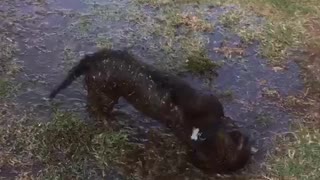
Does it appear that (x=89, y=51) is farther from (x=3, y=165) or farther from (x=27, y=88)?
(x=3, y=165)

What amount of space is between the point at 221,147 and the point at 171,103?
502 millimetres

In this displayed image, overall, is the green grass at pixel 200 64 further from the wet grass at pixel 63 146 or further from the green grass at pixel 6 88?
the green grass at pixel 6 88

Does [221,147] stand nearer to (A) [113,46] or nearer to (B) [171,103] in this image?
(B) [171,103]

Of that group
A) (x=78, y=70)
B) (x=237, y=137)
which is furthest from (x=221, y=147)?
(x=78, y=70)

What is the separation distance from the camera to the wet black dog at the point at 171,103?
3.90 meters

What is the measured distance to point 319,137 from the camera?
442cm

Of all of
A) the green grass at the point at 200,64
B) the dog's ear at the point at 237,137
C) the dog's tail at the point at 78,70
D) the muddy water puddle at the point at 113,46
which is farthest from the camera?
the green grass at the point at 200,64

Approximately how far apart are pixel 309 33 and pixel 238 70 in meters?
1.24

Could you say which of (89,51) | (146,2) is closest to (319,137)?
(89,51)

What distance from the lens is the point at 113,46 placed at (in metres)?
5.59

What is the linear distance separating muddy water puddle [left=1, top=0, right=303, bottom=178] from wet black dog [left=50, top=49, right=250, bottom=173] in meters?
0.28

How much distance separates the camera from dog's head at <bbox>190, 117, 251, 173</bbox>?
152 inches

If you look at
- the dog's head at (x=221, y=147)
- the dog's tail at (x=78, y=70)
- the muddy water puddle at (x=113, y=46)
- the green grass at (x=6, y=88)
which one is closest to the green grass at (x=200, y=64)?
the muddy water puddle at (x=113, y=46)

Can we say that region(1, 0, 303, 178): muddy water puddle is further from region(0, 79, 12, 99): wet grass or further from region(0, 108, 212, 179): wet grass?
region(0, 108, 212, 179): wet grass
